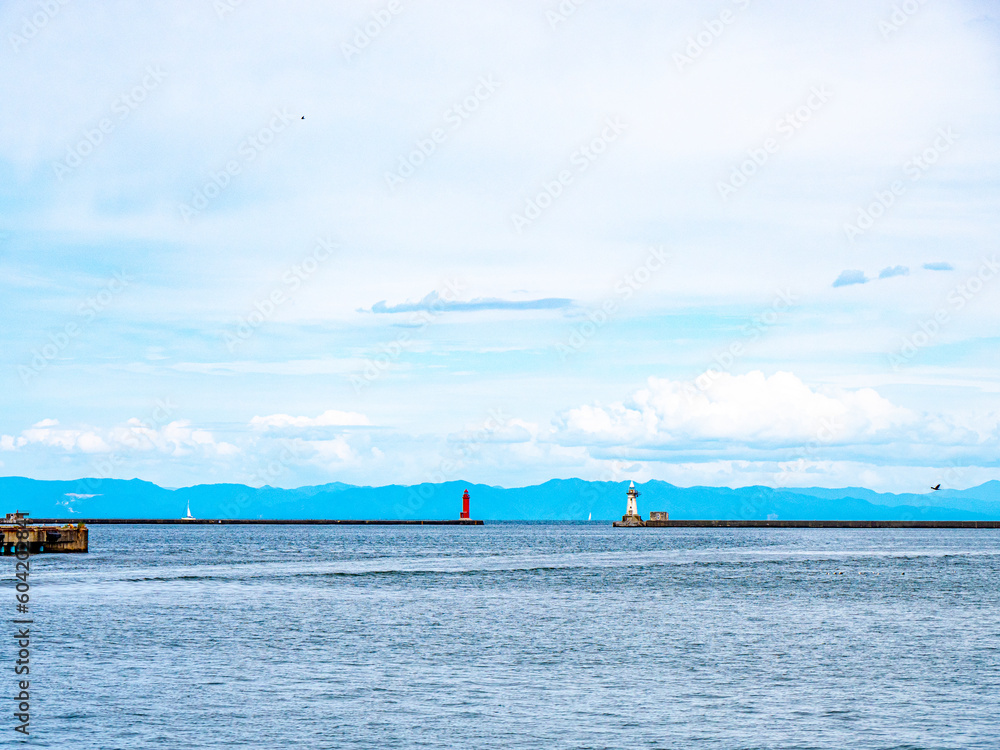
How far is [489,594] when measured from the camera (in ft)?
263

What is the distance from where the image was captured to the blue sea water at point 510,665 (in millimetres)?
33562

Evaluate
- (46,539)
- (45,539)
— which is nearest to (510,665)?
(45,539)

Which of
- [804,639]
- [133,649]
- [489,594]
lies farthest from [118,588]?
[804,639]

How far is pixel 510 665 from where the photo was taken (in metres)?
45.8

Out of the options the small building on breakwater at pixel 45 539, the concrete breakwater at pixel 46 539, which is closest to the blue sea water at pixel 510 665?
the small building on breakwater at pixel 45 539

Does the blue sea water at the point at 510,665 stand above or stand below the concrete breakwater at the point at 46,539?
below

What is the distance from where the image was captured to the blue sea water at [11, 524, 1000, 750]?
33.6 m

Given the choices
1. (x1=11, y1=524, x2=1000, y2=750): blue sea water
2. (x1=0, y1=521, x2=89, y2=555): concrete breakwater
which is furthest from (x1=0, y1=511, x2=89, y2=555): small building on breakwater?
(x1=11, y1=524, x2=1000, y2=750): blue sea water

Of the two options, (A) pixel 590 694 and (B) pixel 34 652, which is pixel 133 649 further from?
(A) pixel 590 694

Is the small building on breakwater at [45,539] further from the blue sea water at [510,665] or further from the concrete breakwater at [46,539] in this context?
the blue sea water at [510,665]

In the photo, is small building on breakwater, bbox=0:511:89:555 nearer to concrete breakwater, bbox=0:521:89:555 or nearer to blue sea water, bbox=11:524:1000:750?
concrete breakwater, bbox=0:521:89:555

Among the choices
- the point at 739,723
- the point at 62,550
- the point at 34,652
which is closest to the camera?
the point at 739,723

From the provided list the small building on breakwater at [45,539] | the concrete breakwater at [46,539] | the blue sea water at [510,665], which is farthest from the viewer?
the concrete breakwater at [46,539]

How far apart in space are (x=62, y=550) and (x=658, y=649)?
107 meters
